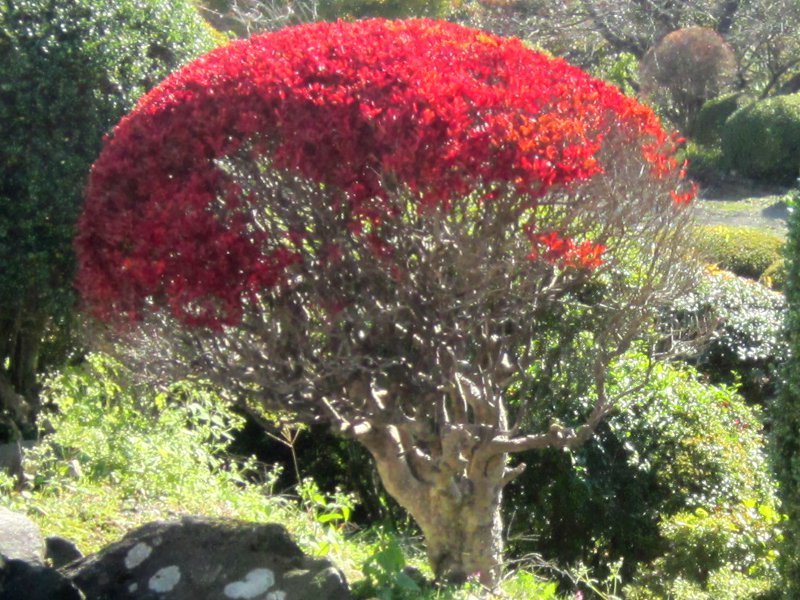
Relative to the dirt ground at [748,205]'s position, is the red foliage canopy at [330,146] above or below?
above

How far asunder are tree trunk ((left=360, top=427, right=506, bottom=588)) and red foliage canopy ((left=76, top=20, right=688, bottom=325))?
1.03 metres

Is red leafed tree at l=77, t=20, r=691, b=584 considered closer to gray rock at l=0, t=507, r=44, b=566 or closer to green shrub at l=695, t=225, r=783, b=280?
gray rock at l=0, t=507, r=44, b=566

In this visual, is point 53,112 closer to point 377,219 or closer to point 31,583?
point 377,219

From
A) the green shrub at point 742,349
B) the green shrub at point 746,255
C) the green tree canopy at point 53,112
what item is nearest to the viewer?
the green tree canopy at point 53,112

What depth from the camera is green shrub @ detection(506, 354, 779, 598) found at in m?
5.88

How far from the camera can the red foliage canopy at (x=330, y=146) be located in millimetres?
3402

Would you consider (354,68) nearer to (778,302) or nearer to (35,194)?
(35,194)

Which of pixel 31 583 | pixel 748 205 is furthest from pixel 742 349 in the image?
pixel 748 205

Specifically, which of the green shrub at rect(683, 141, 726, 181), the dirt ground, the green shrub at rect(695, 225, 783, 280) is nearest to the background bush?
the green shrub at rect(683, 141, 726, 181)

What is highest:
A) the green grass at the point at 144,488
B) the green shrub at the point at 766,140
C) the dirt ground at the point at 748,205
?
the green grass at the point at 144,488

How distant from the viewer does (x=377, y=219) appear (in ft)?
11.3

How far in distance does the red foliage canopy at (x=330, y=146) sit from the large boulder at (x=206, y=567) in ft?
2.52

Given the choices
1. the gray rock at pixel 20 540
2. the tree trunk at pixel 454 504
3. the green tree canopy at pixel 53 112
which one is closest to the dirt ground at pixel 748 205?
the green tree canopy at pixel 53 112

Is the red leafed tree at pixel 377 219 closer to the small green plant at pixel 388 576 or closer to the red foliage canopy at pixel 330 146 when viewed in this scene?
the red foliage canopy at pixel 330 146
